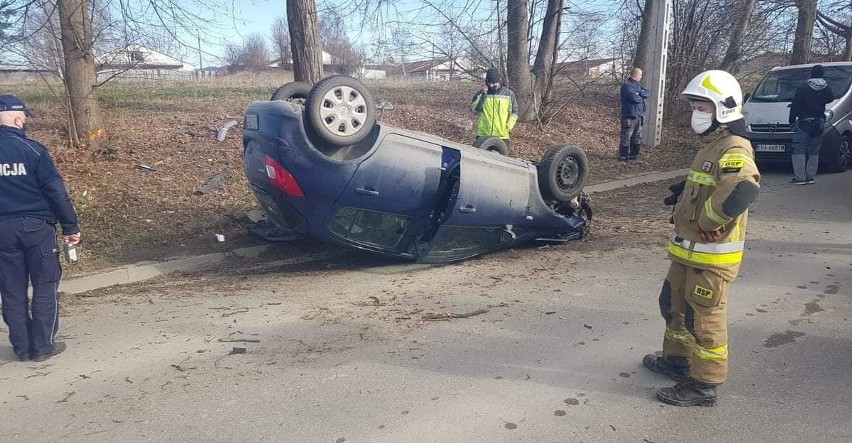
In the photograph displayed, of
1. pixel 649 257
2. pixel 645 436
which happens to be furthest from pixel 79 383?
pixel 649 257

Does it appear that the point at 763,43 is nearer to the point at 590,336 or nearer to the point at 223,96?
the point at 223,96

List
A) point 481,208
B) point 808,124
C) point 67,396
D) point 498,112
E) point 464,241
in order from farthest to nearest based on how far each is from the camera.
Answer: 1. point 808,124
2. point 498,112
3. point 464,241
4. point 481,208
5. point 67,396

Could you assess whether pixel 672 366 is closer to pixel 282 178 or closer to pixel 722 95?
pixel 722 95

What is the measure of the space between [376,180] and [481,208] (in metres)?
1.04

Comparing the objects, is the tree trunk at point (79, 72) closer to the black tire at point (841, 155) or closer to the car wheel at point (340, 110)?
the car wheel at point (340, 110)

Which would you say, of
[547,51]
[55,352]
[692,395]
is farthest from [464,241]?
[547,51]

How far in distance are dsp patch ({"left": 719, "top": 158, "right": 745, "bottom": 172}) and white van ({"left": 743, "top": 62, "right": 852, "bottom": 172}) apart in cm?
958

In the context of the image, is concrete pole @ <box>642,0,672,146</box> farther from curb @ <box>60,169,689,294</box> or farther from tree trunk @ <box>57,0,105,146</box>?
tree trunk @ <box>57,0,105,146</box>

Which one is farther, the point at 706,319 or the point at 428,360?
the point at 428,360

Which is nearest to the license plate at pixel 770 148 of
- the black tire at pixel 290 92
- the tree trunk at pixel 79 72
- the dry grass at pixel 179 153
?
the dry grass at pixel 179 153

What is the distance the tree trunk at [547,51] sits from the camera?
14.6 meters

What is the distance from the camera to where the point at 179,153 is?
32.5ft

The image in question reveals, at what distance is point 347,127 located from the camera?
5.15 metres

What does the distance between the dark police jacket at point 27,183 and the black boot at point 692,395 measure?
3853 millimetres
